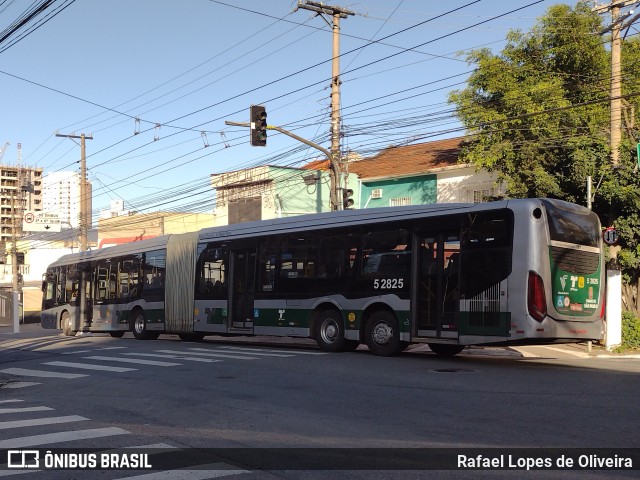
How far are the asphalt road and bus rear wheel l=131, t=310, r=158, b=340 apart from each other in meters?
8.85

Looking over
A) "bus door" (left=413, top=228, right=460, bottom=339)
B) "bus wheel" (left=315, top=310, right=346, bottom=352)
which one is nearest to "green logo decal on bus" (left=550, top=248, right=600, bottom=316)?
"bus door" (left=413, top=228, right=460, bottom=339)

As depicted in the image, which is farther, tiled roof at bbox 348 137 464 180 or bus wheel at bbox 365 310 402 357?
tiled roof at bbox 348 137 464 180

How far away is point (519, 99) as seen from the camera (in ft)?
86.3

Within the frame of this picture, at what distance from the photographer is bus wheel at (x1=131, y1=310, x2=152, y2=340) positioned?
24922 millimetres

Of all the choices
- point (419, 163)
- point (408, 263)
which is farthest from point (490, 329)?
point (419, 163)

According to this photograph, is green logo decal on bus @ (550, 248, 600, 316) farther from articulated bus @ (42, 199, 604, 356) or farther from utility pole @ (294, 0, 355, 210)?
utility pole @ (294, 0, 355, 210)

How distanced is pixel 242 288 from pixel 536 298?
9.69 meters

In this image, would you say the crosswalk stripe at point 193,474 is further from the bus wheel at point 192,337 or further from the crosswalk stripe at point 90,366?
the bus wheel at point 192,337

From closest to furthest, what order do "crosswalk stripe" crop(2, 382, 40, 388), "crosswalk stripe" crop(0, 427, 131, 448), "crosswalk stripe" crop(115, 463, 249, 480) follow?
"crosswalk stripe" crop(115, 463, 249, 480) → "crosswalk stripe" crop(0, 427, 131, 448) → "crosswalk stripe" crop(2, 382, 40, 388)

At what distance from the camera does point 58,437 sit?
7895 mm

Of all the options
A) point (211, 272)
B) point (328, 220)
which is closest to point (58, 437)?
point (328, 220)

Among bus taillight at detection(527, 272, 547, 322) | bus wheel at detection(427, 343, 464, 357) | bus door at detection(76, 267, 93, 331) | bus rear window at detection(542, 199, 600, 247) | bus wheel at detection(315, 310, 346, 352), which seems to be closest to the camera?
bus taillight at detection(527, 272, 547, 322)

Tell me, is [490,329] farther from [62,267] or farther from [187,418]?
[62,267]

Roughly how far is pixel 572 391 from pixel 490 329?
3351 millimetres
